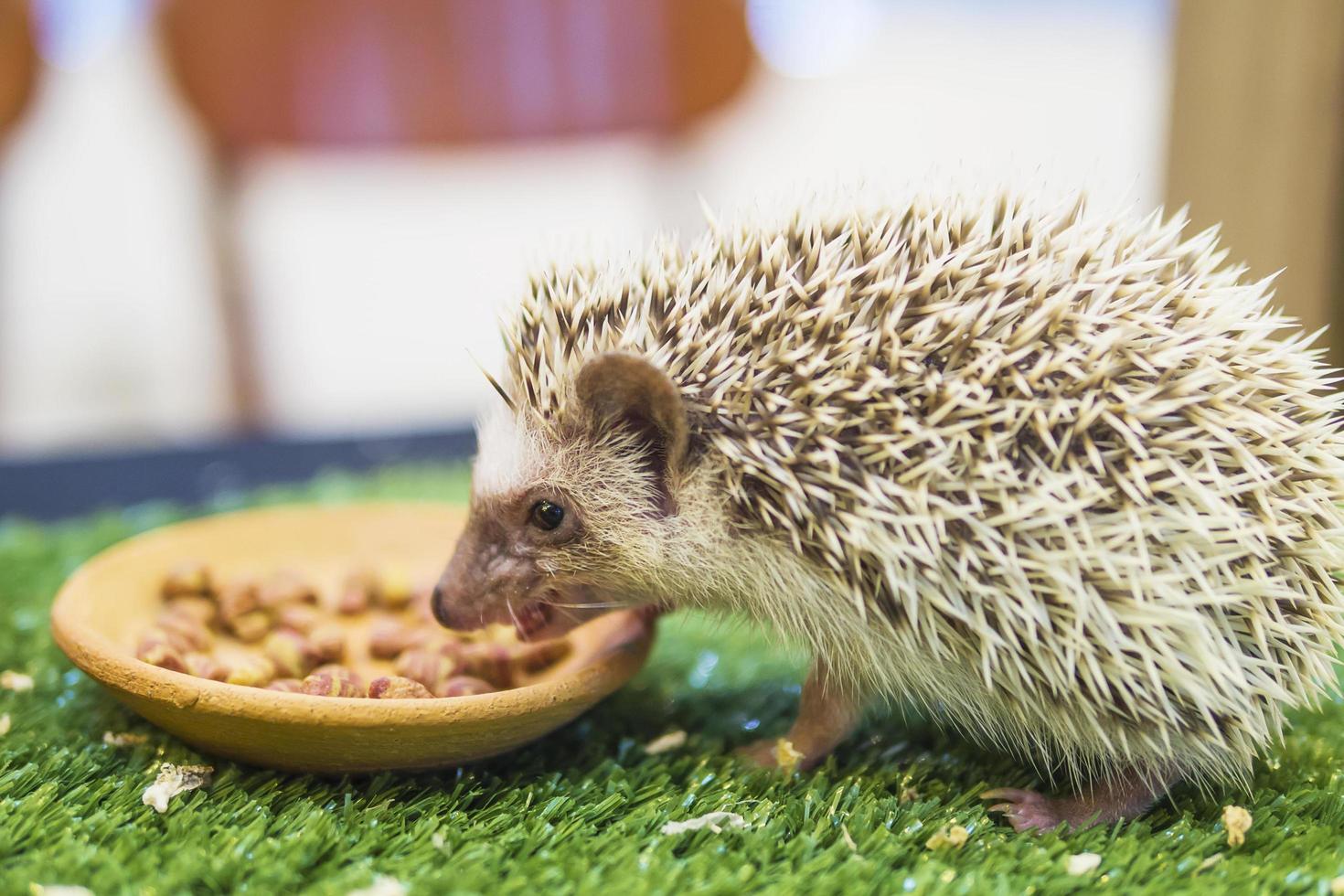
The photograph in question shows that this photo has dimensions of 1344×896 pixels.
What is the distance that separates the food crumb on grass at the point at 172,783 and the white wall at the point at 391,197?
2809mm

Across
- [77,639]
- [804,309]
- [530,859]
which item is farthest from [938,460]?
[77,639]

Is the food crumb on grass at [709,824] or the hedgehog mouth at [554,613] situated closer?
the food crumb on grass at [709,824]

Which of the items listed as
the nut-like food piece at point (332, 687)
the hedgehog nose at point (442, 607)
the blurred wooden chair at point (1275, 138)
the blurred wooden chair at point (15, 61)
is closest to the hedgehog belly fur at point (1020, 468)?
the hedgehog nose at point (442, 607)

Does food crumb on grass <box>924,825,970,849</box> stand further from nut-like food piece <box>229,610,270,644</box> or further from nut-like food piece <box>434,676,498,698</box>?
nut-like food piece <box>229,610,270,644</box>

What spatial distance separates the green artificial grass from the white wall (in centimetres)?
277

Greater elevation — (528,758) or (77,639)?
(77,639)

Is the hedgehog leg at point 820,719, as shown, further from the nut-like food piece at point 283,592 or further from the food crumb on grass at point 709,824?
the nut-like food piece at point 283,592

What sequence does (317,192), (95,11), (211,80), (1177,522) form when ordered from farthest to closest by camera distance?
(317,192), (95,11), (211,80), (1177,522)

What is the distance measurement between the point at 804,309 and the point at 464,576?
655mm

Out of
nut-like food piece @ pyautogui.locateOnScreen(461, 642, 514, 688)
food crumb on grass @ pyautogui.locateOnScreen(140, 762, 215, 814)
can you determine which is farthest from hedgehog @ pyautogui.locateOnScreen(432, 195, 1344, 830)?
food crumb on grass @ pyautogui.locateOnScreen(140, 762, 215, 814)

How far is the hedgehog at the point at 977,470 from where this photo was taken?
1.32 metres

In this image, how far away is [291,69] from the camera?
4.10m

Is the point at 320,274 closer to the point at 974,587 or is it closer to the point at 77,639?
the point at 77,639

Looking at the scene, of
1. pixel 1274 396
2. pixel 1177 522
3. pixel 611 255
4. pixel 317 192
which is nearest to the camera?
pixel 1177 522
